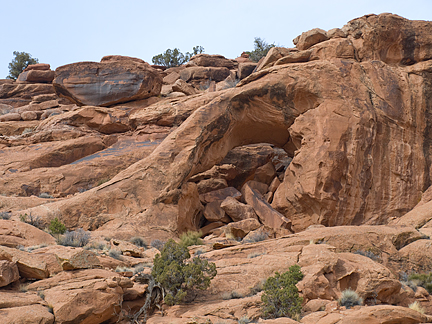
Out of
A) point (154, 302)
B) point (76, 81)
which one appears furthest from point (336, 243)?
point (76, 81)

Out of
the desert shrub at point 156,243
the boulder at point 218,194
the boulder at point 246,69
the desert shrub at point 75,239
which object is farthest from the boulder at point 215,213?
the boulder at point 246,69

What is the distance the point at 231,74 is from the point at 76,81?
499 inches

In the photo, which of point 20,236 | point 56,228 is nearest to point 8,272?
point 20,236

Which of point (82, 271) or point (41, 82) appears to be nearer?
point (82, 271)

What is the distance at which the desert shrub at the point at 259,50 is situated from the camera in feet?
127

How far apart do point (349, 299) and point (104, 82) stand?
20.7m

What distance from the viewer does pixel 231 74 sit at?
33.0 meters

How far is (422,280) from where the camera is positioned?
8906mm

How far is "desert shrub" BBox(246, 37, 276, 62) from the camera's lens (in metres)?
38.8

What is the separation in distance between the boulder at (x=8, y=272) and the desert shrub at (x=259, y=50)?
34.0m

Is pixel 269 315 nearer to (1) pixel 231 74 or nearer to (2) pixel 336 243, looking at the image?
(2) pixel 336 243

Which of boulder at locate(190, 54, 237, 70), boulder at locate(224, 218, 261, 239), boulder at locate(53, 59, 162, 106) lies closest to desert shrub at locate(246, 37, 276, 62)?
boulder at locate(190, 54, 237, 70)

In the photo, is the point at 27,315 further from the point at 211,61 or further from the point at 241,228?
the point at 211,61

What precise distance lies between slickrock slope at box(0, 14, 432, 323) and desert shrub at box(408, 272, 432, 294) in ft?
0.78
